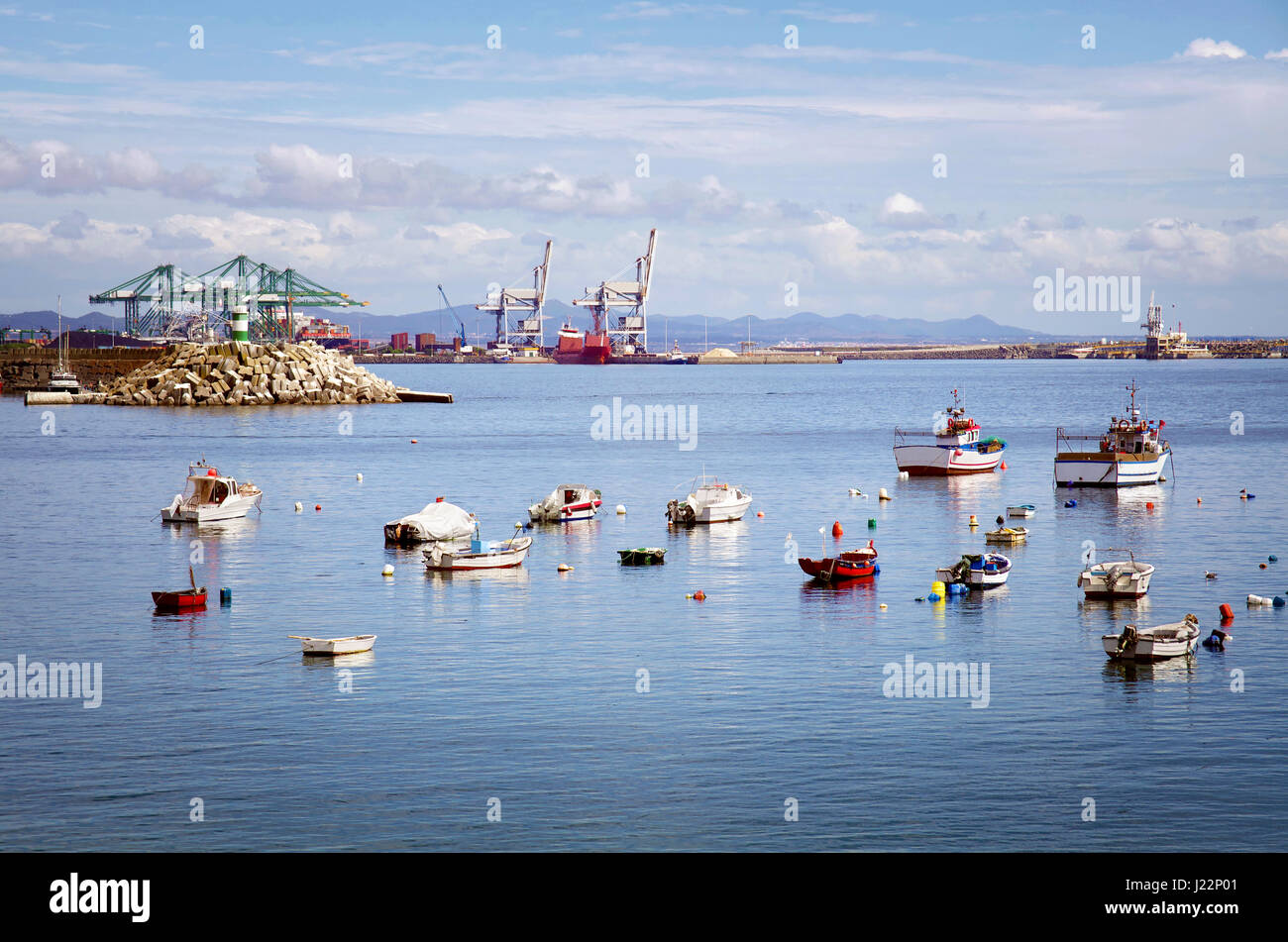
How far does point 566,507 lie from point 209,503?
59.6 feet

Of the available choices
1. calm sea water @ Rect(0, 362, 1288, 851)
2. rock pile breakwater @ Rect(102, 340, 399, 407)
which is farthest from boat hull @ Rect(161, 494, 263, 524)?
rock pile breakwater @ Rect(102, 340, 399, 407)

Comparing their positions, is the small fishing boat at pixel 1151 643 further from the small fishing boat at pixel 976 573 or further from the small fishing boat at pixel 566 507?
the small fishing boat at pixel 566 507

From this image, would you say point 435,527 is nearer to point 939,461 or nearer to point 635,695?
point 635,695

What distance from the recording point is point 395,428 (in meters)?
135

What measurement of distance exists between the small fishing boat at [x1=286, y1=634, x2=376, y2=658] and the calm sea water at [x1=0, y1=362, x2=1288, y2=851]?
2.76 feet

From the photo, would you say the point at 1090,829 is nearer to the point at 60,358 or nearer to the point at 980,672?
the point at 980,672

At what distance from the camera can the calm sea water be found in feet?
71.4

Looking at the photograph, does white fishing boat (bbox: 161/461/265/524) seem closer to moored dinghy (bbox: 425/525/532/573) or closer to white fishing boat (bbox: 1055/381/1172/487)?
moored dinghy (bbox: 425/525/532/573)

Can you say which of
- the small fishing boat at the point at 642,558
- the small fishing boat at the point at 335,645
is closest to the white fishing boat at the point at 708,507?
the small fishing boat at the point at 642,558

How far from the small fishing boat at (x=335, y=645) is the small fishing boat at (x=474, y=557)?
534 inches

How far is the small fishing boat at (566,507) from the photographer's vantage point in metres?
62.3

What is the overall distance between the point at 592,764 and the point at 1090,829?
9407mm

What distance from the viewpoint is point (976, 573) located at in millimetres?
42969

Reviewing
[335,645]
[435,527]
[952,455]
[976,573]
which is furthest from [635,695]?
[952,455]
